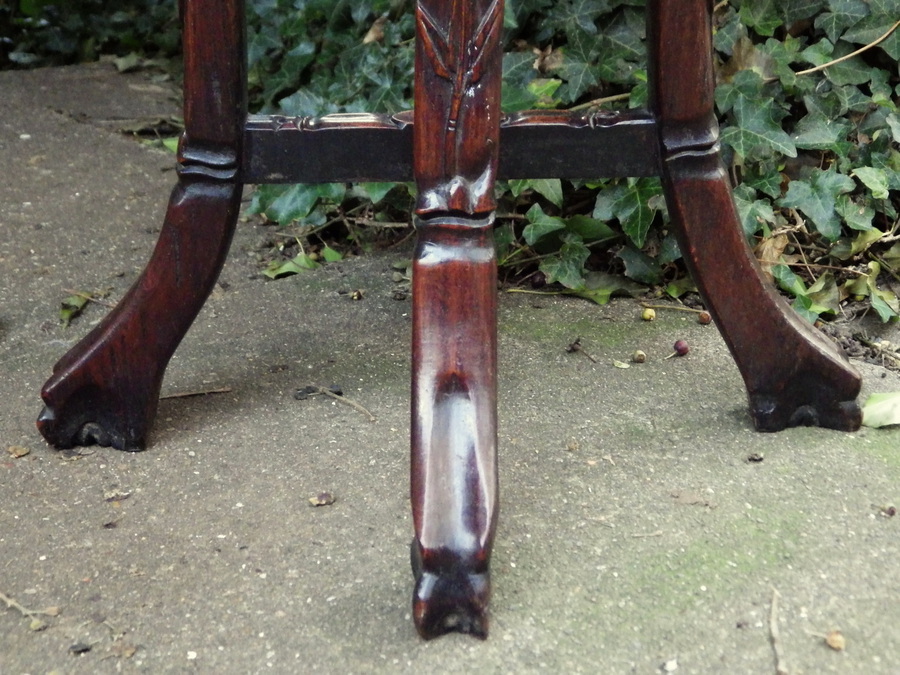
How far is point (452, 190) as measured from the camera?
48.1 inches

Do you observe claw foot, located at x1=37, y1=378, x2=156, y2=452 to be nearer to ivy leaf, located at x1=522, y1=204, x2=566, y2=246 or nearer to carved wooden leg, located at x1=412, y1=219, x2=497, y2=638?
carved wooden leg, located at x1=412, y1=219, x2=497, y2=638

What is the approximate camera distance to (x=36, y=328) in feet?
6.51

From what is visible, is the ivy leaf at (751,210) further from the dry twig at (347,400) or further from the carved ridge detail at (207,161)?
the carved ridge detail at (207,161)

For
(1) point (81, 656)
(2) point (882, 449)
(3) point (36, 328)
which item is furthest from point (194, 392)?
(2) point (882, 449)

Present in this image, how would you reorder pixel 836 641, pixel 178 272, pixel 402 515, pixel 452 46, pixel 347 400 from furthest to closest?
pixel 347 400 < pixel 178 272 < pixel 402 515 < pixel 452 46 < pixel 836 641

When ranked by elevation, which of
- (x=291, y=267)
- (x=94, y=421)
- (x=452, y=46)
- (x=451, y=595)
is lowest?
(x=291, y=267)

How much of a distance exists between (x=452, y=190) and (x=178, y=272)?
431mm

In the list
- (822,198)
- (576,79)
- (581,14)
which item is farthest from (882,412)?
(581,14)

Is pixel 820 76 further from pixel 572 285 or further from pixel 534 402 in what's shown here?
pixel 534 402

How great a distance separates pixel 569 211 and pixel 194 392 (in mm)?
858

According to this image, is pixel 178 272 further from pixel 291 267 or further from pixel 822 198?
pixel 822 198

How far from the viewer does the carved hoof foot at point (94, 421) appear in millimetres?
1496

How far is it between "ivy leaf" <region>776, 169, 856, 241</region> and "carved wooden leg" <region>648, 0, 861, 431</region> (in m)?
0.55

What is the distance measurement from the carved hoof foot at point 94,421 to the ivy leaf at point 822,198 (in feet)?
3.91
